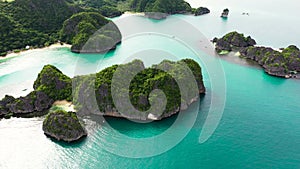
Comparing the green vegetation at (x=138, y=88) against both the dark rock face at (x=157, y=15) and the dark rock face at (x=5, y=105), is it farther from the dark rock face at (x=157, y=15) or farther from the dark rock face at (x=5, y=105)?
the dark rock face at (x=157, y=15)

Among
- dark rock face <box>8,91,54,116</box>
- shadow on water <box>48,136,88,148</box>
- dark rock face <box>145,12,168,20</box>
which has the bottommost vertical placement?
shadow on water <box>48,136,88,148</box>

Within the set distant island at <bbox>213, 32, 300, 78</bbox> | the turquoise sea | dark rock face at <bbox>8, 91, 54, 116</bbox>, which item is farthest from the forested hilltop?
distant island at <bbox>213, 32, 300, 78</bbox>

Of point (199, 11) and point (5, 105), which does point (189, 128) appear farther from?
point (199, 11)

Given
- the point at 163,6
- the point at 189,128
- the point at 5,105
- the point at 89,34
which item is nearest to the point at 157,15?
the point at 163,6

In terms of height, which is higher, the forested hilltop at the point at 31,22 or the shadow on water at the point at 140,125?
the forested hilltop at the point at 31,22

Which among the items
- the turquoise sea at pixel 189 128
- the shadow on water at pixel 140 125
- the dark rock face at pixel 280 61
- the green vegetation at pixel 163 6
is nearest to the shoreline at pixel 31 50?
the turquoise sea at pixel 189 128

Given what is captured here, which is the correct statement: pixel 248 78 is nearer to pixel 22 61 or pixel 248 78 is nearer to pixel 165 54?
pixel 165 54

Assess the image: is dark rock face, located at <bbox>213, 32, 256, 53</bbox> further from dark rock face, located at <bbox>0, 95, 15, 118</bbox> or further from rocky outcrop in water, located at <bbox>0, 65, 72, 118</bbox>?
dark rock face, located at <bbox>0, 95, 15, 118</bbox>
